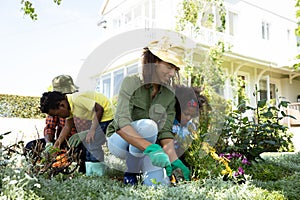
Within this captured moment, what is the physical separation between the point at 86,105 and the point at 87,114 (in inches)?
6.1

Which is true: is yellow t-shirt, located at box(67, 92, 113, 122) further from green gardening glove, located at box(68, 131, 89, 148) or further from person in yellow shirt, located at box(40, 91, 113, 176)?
green gardening glove, located at box(68, 131, 89, 148)

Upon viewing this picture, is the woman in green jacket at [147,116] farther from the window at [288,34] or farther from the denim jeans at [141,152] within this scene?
the window at [288,34]

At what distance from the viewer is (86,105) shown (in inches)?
139

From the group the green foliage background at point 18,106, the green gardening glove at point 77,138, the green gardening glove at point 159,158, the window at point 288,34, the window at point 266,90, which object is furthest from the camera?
the window at point 288,34

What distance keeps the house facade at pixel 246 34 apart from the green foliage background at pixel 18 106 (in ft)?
13.1

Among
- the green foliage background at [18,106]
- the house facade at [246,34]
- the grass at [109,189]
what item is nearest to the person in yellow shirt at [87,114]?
the grass at [109,189]

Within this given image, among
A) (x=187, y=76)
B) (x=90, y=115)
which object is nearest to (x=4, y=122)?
(x=187, y=76)

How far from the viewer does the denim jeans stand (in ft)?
8.80

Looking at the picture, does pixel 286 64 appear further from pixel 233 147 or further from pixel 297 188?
pixel 297 188

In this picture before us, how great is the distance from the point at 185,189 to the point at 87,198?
2.09 feet

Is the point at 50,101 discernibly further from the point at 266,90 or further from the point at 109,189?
the point at 266,90

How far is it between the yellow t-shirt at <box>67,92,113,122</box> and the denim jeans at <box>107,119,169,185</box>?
0.75 meters

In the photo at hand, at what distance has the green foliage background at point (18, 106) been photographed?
1261cm

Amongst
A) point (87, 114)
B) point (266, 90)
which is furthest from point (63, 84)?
point (266, 90)
